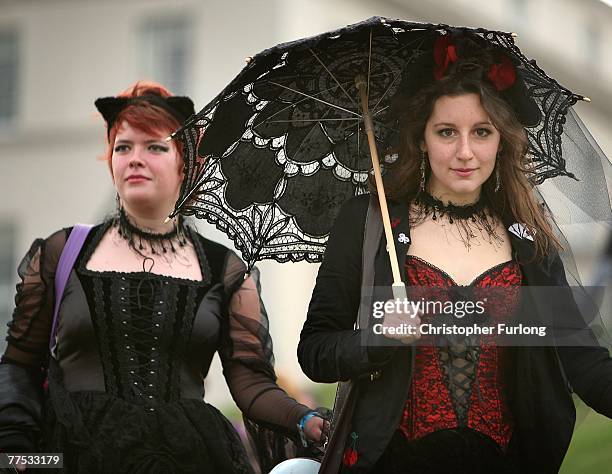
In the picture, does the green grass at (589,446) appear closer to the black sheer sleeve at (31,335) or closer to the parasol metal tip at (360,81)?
the parasol metal tip at (360,81)

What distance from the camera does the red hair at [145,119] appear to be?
506 centimetres

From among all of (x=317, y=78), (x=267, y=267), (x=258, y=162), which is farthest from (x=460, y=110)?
(x=267, y=267)

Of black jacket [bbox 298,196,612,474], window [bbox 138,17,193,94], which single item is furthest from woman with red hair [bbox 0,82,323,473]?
window [bbox 138,17,193,94]

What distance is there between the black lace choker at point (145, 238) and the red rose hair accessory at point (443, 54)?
1481 millimetres

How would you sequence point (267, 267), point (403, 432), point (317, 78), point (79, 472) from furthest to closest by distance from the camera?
1. point (267, 267)
2. point (79, 472)
3. point (317, 78)
4. point (403, 432)

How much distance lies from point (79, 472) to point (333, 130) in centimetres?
149

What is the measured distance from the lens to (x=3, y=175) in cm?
2138

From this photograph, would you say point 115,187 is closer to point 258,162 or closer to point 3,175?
point 258,162

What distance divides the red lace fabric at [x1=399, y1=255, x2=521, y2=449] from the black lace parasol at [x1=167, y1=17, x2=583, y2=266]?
56cm

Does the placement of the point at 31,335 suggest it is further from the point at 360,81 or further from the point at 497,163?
the point at 497,163

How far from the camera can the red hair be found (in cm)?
506

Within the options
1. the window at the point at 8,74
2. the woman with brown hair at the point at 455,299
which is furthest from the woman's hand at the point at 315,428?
the window at the point at 8,74

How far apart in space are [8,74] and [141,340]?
17784mm

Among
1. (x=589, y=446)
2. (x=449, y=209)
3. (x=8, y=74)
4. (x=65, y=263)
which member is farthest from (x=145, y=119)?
(x=8, y=74)
